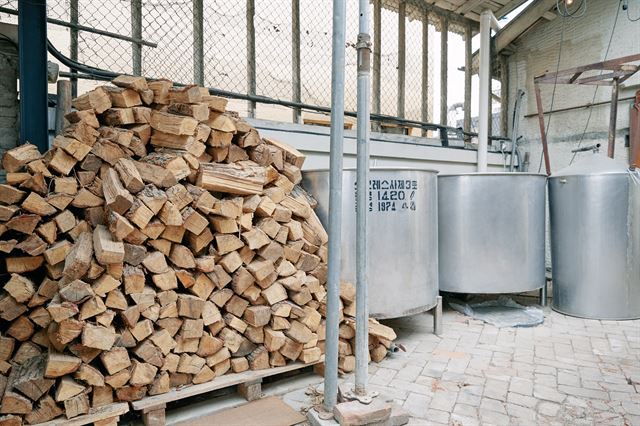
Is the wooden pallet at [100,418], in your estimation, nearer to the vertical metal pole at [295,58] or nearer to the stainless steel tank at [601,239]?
the vertical metal pole at [295,58]

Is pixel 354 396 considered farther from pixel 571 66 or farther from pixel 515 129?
pixel 571 66

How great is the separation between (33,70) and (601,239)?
15.7ft

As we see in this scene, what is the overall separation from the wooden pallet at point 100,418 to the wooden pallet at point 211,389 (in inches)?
2.7

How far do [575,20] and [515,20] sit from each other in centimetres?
80

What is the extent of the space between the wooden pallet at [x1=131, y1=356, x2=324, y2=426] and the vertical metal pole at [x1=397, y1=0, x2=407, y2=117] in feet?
13.8

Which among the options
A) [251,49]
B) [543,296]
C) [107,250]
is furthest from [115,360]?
[543,296]

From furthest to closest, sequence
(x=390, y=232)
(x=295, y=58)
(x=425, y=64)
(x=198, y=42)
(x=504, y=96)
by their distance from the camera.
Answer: (x=504, y=96)
(x=425, y=64)
(x=295, y=58)
(x=198, y=42)
(x=390, y=232)

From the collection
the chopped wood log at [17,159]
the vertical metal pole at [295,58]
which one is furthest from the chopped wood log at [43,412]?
the vertical metal pole at [295,58]

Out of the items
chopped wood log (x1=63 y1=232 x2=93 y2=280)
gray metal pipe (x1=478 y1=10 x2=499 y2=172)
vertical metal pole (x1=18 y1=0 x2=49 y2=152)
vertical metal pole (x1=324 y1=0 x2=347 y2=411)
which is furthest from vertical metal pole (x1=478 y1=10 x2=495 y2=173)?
chopped wood log (x1=63 y1=232 x2=93 y2=280)

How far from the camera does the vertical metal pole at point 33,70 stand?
2.77m

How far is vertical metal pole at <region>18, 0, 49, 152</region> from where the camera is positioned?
2773 millimetres

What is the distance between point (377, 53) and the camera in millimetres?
5770

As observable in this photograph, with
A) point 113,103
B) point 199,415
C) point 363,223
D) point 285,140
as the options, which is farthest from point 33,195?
point 285,140

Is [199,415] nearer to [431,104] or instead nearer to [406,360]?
[406,360]
